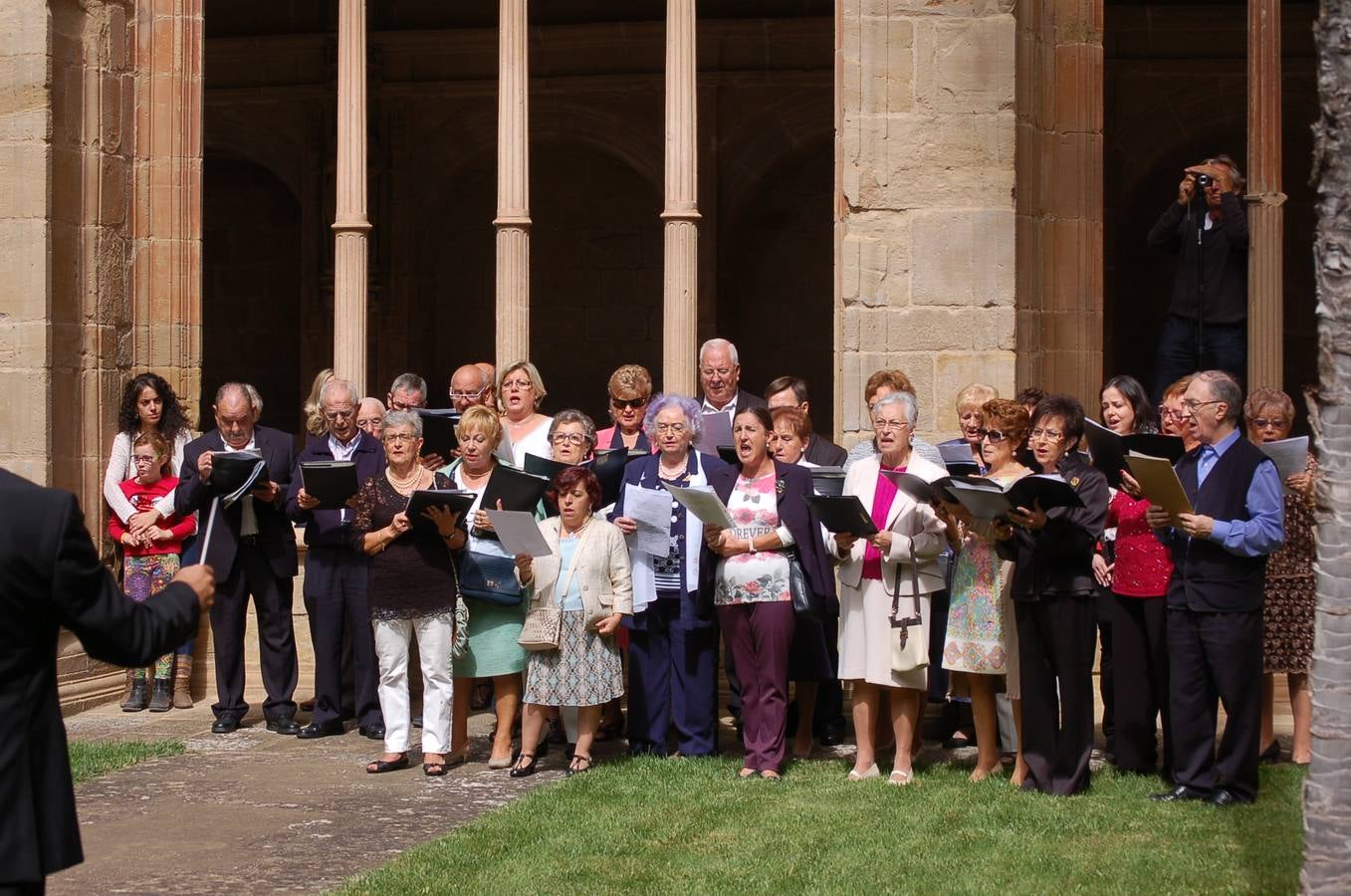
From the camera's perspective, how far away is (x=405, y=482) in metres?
8.93

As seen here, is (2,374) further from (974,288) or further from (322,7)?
(322,7)

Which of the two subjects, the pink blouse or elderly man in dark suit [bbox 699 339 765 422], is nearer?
the pink blouse

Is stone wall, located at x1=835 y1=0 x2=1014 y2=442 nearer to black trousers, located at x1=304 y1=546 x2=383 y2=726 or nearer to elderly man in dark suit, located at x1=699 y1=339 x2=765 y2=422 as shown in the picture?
elderly man in dark suit, located at x1=699 y1=339 x2=765 y2=422

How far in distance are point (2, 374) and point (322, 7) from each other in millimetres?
7549

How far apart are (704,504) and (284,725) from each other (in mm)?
2995

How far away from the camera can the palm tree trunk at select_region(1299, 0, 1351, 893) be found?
5.40 meters

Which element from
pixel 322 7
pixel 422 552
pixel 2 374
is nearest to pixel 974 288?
pixel 422 552

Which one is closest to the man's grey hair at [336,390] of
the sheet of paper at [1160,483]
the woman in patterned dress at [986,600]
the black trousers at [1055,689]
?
A: the woman in patterned dress at [986,600]

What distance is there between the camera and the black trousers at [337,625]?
984cm

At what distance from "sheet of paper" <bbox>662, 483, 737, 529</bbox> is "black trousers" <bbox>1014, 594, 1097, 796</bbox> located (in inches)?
50.7

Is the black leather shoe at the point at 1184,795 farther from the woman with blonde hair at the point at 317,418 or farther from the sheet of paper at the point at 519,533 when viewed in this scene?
the woman with blonde hair at the point at 317,418

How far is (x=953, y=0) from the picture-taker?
10.0m

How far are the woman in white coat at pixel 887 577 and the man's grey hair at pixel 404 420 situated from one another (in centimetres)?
200

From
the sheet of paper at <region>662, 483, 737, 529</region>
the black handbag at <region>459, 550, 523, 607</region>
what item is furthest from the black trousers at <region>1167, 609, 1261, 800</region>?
the black handbag at <region>459, 550, 523, 607</region>
